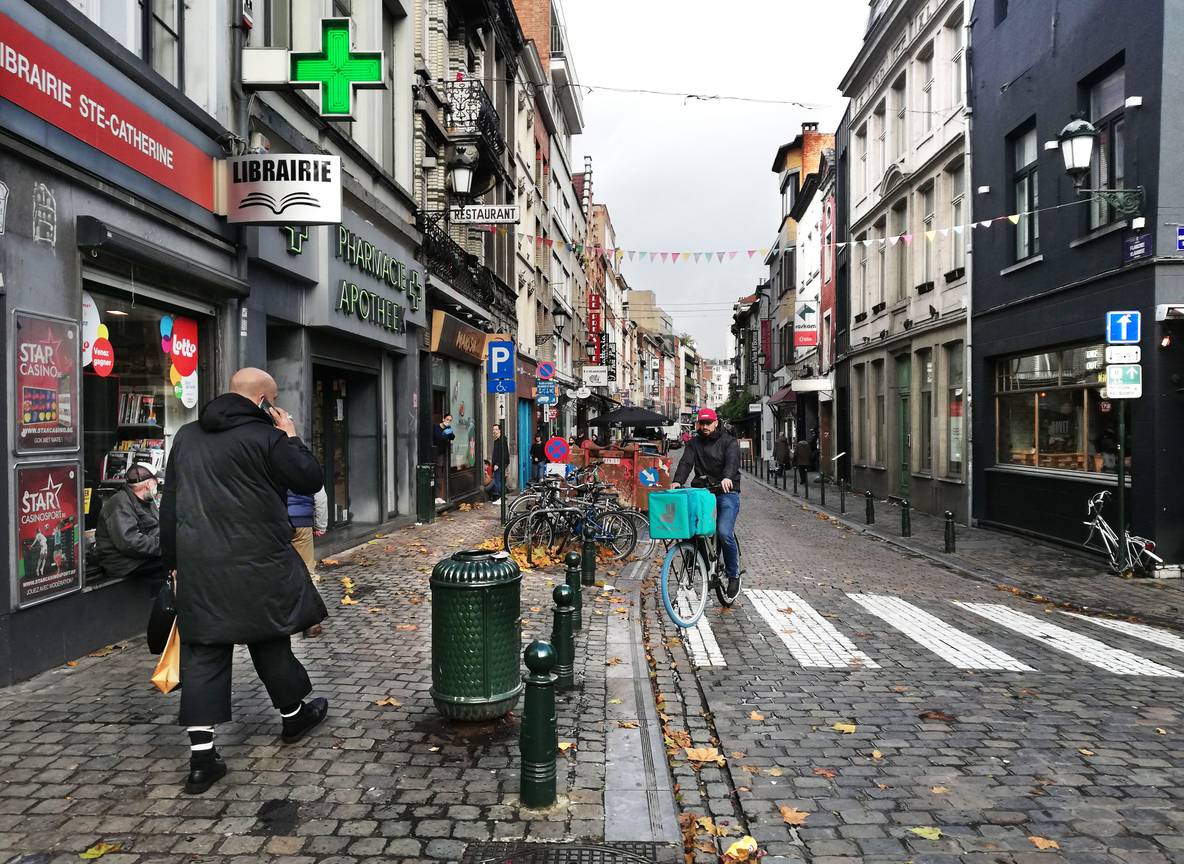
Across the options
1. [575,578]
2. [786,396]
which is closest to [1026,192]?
[575,578]

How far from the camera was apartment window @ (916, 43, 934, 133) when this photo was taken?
19.8 m

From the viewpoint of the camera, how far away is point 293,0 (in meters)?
11.1

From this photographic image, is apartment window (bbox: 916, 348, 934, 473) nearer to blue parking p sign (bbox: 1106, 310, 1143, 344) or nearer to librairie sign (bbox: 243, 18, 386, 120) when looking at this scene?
blue parking p sign (bbox: 1106, 310, 1143, 344)

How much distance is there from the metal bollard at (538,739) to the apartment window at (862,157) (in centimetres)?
2488

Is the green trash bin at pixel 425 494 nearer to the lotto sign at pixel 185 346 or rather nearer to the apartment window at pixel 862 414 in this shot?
the lotto sign at pixel 185 346

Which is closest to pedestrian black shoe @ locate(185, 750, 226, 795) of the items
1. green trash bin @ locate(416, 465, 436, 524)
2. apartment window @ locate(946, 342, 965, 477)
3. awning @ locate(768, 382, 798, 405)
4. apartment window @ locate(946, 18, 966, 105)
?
green trash bin @ locate(416, 465, 436, 524)

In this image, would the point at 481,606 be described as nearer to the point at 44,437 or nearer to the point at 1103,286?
the point at 44,437

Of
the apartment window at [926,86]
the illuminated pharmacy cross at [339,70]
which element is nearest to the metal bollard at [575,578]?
the illuminated pharmacy cross at [339,70]

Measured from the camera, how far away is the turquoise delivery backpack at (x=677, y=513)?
24.6ft

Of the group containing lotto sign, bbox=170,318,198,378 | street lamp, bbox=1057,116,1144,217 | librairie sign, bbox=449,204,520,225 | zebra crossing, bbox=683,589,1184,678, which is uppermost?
librairie sign, bbox=449,204,520,225

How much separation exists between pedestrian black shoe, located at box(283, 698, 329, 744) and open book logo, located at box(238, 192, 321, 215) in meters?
5.53

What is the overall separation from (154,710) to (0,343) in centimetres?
251

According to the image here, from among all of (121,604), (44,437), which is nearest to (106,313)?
(44,437)

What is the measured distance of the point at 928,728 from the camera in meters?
5.04
